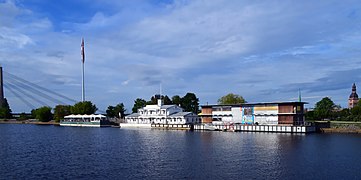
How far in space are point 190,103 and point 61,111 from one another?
221ft

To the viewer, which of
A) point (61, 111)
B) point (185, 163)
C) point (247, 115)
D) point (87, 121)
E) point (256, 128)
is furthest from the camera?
point (61, 111)

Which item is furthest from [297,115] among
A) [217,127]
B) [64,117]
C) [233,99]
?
[64,117]

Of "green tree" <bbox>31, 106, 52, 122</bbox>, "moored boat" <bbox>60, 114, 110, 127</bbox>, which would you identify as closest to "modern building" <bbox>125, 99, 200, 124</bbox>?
"moored boat" <bbox>60, 114, 110, 127</bbox>

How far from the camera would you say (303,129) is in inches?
3465

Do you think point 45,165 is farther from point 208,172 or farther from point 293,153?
point 293,153

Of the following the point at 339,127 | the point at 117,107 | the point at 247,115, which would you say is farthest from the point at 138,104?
the point at 339,127

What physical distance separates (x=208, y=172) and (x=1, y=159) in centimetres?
2884

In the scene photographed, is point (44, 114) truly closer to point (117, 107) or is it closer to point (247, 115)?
point (117, 107)

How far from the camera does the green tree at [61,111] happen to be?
552 feet

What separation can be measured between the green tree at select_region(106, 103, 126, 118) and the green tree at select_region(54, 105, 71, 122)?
21.2 metres

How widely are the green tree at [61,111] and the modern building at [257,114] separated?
8690cm

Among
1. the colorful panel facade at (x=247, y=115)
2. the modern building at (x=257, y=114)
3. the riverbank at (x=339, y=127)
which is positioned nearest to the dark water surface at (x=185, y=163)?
the modern building at (x=257, y=114)

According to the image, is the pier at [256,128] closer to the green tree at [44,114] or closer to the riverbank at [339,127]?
the riverbank at [339,127]

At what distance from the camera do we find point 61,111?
554 ft
